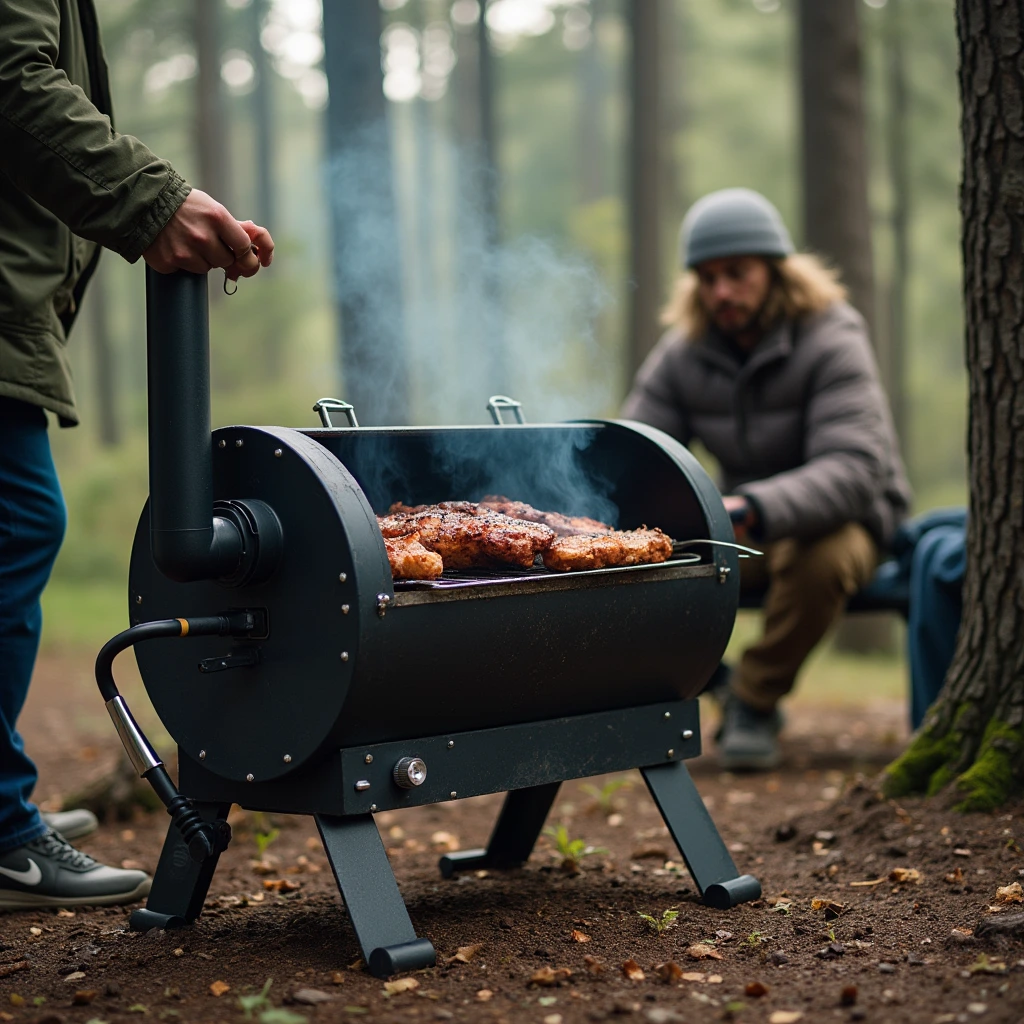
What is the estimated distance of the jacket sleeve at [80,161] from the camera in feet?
8.13

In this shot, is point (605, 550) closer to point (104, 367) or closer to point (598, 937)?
point (598, 937)

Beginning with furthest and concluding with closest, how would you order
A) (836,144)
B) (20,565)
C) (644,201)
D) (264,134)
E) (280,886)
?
(264,134), (644,201), (836,144), (280,886), (20,565)

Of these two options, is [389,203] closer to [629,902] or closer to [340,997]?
[629,902]

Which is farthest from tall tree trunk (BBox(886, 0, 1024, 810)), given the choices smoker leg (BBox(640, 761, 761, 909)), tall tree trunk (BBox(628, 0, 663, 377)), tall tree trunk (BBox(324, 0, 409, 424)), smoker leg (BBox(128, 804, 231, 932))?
tall tree trunk (BBox(628, 0, 663, 377))

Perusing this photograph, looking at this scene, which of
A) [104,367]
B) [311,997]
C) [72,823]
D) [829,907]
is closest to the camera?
[311,997]

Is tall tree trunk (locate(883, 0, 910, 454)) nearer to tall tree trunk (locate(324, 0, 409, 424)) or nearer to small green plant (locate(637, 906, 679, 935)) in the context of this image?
tall tree trunk (locate(324, 0, 409, 424))

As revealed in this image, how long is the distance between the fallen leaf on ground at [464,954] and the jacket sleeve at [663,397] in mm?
2968

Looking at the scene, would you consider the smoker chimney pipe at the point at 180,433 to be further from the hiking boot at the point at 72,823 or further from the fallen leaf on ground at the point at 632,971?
the hiking boot at the point at 72,823

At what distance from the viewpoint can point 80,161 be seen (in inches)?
97.9

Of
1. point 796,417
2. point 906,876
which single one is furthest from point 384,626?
point 796,417

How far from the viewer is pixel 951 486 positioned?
16266mm

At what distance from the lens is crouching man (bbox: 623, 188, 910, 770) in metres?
4.88

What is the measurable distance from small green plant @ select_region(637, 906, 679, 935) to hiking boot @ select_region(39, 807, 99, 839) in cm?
174

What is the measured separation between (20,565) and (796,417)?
10.2 feet
